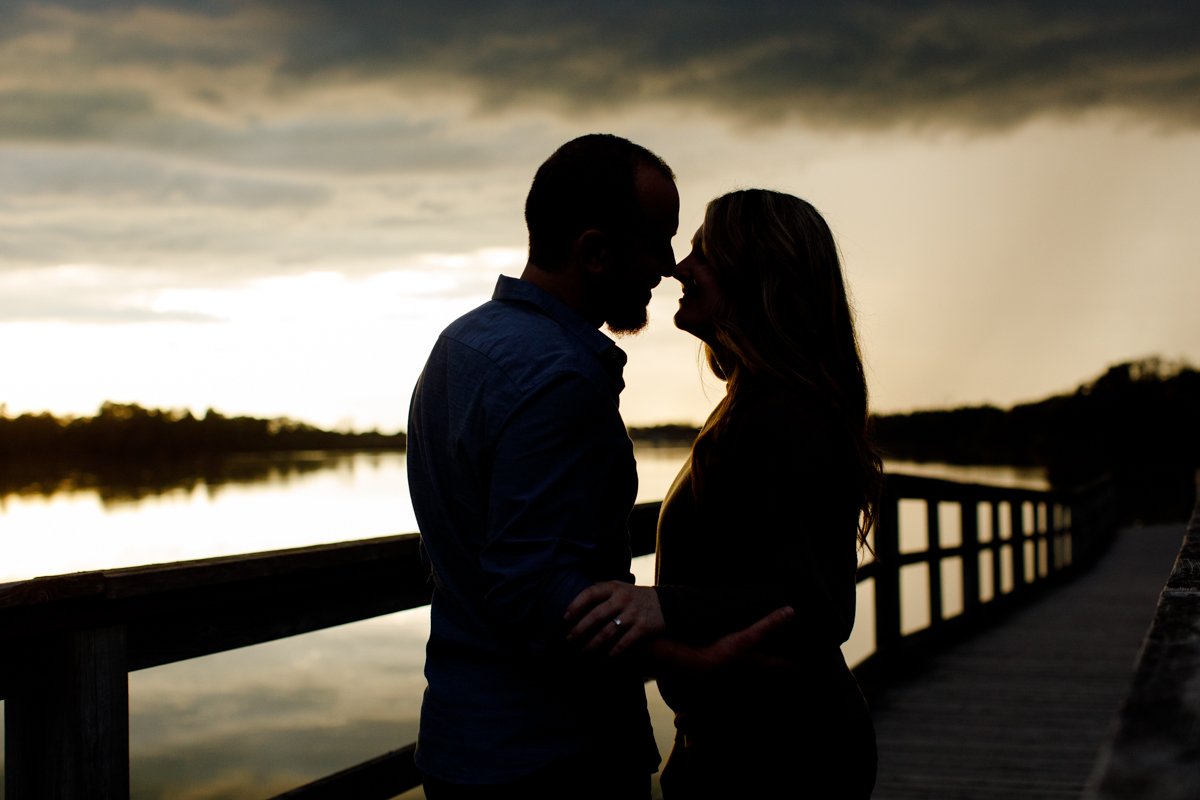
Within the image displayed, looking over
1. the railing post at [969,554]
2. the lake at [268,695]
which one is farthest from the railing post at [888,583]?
the railing post at [969,554]

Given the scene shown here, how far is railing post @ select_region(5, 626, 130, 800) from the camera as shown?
1.83 meters

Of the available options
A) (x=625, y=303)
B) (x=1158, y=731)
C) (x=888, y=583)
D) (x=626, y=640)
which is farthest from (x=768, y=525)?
(x=888, y=583)

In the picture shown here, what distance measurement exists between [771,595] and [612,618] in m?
0.31

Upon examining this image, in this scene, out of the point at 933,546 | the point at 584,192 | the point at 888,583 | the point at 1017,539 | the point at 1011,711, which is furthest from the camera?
the point at 1017,539

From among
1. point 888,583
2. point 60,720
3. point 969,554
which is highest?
point 60,720

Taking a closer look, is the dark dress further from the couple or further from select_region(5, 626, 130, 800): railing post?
select_region(5, 626, 130, 800): railing post

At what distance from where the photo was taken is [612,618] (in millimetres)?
1524

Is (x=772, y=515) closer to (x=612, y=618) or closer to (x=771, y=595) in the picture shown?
(x=771, y=595)

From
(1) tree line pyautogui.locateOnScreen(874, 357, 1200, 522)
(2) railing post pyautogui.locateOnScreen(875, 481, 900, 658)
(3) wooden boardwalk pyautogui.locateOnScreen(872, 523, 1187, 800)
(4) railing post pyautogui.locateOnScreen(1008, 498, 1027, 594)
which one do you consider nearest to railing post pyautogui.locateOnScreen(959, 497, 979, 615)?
(3) wooden boardwalk pyautogui.locateOnScreen(872, 523, 1187, 800)

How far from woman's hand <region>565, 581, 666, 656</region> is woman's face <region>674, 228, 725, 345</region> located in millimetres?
599

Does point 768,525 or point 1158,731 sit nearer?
point 1158,731

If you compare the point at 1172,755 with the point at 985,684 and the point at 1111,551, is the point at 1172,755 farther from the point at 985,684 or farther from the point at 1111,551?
the point at 1111,551

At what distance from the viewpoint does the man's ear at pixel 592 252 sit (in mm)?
1639

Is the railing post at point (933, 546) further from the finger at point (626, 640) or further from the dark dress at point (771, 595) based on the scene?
the finger at point (626, 640)
